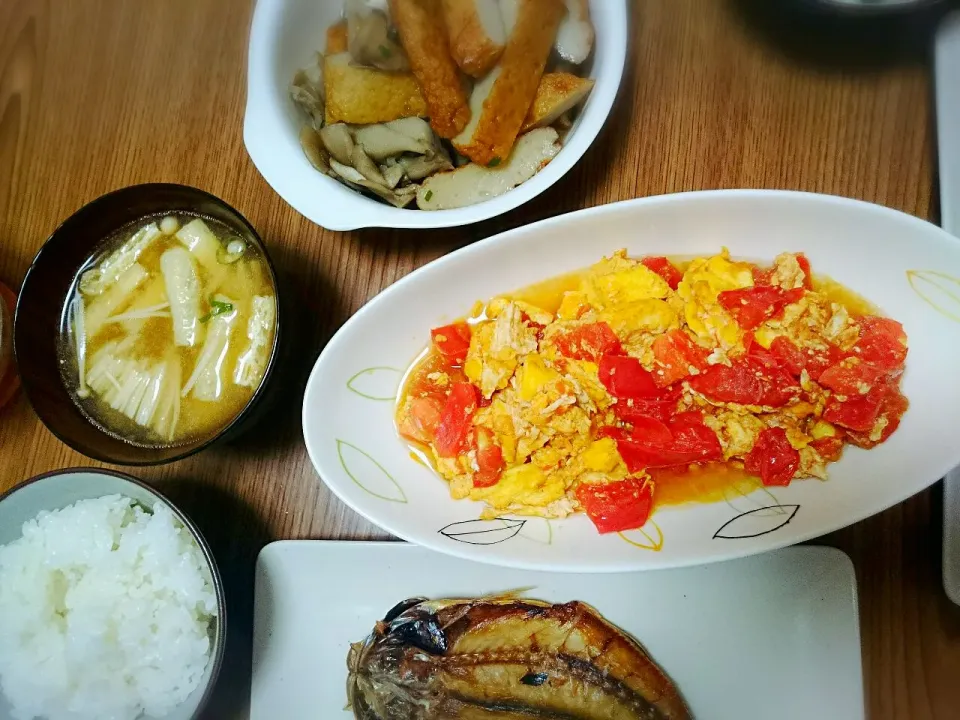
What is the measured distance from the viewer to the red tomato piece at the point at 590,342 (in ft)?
5.78

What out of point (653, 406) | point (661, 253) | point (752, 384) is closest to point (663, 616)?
point (653, 406)

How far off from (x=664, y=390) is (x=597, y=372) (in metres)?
0.19

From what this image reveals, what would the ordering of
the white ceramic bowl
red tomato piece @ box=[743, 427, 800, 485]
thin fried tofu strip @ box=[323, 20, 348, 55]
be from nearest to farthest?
the white ceramic bowl → red tomato piece @ box=[743, 427, 800, 485] → thin fried tofu strip @ box=[323, 20, 348, 55]

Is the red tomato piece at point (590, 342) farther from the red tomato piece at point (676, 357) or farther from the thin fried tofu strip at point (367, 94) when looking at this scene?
the thin fried tofu strip at point (367, 94)

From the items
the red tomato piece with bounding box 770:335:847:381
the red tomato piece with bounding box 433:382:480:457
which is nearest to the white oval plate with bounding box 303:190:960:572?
the red tomato piece with bounding box 433:382:480:457

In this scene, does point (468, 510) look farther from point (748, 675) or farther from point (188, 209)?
point (188, 209)

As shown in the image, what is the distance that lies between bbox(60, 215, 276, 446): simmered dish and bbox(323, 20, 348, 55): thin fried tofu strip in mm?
592

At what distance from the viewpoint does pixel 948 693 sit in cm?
174

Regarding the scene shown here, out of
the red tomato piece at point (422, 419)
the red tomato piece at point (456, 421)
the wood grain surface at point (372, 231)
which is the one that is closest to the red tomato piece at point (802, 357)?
the wood grain surface at point (372, 231)

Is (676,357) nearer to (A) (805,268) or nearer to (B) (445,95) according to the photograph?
(A) (805,268)

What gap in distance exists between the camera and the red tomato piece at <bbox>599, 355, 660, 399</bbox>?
1.73 meters

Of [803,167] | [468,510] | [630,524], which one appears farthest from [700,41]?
[468,510]

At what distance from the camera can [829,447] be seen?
1.70 m

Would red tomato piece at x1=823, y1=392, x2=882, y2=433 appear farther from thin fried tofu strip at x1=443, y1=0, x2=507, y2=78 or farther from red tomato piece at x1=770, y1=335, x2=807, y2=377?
thin fried tofu strip at x1=443, y1=0, x2=507, y2=78
